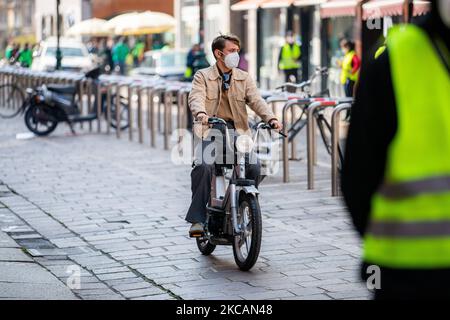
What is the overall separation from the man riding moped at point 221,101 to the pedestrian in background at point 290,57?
24.2 m

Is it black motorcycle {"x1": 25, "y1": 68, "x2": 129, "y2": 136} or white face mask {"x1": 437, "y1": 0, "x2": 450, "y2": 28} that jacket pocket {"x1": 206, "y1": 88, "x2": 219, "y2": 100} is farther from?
black motorcycle {"x1": 25, "y1": 68, "x2": 129, "y2": 136}

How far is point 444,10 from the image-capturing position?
2584 mm

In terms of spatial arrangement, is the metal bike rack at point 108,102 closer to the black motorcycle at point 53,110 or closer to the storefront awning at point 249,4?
the black motorcycle at point 53,110

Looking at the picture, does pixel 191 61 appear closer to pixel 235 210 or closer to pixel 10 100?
pixel 10 100

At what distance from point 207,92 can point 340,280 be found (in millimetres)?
1735

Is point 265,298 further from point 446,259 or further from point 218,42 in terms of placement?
point 446,259

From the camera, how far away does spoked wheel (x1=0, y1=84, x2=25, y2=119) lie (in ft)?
87.4

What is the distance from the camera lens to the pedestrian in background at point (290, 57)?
106 ft

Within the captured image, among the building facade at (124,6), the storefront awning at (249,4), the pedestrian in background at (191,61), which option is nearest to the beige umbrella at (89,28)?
the building facade at (124,6)

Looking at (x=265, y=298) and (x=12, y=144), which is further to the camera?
(x=12, y=144)

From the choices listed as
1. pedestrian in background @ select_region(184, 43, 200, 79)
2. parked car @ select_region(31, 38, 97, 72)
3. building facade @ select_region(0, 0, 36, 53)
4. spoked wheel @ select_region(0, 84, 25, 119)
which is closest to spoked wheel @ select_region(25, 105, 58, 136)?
pedestrian in background @ select_region(184, 43, 200, 79)

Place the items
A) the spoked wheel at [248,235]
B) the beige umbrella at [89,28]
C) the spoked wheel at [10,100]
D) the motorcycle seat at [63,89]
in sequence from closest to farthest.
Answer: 1. the spoked wheel at [248,235]
2. the motorcycle seat at [63,89]
3. the spoked wheel at [10,100]
4. the beige umbrella at [89,28]
